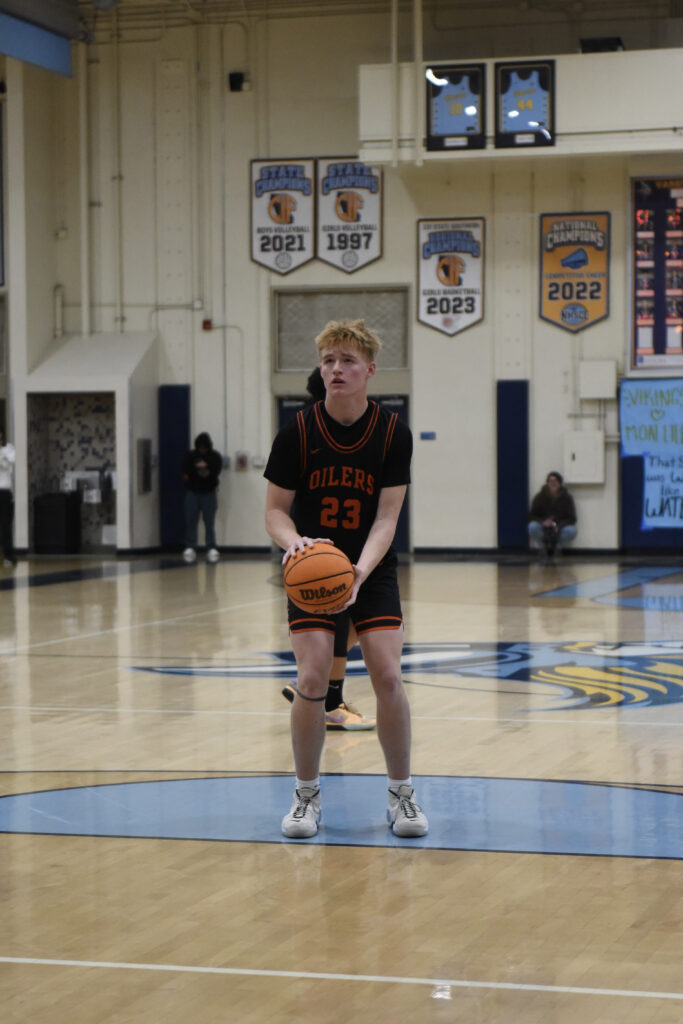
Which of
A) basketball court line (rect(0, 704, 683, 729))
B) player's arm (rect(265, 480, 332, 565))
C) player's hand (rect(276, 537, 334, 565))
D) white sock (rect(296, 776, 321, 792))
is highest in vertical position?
player's arm (rect(265, 480, 332, 565))

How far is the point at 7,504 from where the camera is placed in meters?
18.8

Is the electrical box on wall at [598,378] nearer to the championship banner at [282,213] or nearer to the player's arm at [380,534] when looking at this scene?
the championship banner at [282,213]

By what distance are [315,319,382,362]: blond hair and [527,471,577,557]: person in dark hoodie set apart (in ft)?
48.7

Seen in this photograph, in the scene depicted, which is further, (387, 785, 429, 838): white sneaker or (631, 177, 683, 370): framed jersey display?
(631, 177, 683, 370): framed jersey display

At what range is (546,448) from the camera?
1984 centimetres

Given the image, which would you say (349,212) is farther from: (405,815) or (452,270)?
(405,815)

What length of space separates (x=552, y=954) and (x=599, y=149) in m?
15.8

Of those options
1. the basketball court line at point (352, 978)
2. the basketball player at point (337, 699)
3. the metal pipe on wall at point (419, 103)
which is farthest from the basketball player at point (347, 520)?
the metal pipe on wall at point (419, 103)

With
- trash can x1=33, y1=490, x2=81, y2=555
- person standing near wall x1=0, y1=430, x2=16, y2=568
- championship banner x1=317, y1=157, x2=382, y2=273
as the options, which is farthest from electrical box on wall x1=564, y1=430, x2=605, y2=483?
person standing near wall x1=0, y1=430, x2=16, y2=568

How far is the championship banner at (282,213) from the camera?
66.5ft

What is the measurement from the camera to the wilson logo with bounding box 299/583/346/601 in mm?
4492

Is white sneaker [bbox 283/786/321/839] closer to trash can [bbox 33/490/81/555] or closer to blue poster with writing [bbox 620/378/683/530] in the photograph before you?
blue poster with writing [bbox 620/378/683/530]

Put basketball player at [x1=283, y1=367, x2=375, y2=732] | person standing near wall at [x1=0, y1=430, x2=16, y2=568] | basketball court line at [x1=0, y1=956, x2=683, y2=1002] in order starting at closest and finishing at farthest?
1. basketball court line at [x1=0, y1=956, x2=683, y2=1002]
2. basketball player at [x1=283, y1=367, x2=375, y2=732]
3. person standing near wall at [x1=0, y1=430, x2=16, y2=568]

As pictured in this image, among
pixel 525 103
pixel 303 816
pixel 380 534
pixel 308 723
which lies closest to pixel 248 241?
pixel 525 103
